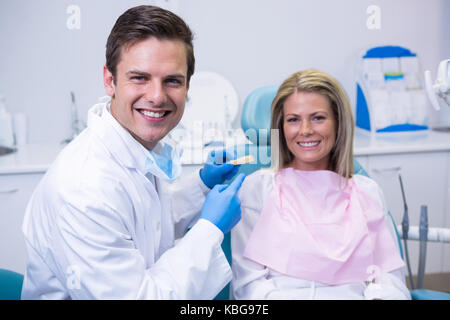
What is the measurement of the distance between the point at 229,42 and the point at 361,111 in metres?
0.77

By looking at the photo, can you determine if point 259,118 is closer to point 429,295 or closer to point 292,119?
point 292,119

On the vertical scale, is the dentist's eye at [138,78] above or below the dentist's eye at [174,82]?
above

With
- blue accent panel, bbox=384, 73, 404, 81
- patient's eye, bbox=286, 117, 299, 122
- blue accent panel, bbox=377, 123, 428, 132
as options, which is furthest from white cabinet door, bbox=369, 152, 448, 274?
patient's eye, bbox=286, 117, 299, 122

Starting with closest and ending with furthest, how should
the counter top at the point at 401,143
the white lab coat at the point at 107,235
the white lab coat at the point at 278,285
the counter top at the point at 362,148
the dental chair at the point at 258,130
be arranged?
the white lab coat at the point at 107,235 < the white lab coat at the point at 278,285 < the dental chair at the point at 258,130 < the counter top at the point at 362,148 < the counter top at the point at 401,143

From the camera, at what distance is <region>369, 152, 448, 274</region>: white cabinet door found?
200cm

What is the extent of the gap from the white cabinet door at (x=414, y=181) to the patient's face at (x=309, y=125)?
0.78 m

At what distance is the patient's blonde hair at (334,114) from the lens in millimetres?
1275

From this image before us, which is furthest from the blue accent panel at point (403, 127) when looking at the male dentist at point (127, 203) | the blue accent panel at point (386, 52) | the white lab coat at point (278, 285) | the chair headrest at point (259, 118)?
the male dentist at point (127, 203)

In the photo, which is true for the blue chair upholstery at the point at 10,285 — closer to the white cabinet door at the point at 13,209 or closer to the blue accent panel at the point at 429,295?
the white cabinet door at the point at 13,209

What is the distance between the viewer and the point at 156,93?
90 centimetres

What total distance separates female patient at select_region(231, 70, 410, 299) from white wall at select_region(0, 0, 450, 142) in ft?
2.93

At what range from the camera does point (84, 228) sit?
2.70 feet

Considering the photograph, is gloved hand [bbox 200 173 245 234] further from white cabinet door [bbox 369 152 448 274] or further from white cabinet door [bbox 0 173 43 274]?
white cabinet door [bbox 369 152 448 274]

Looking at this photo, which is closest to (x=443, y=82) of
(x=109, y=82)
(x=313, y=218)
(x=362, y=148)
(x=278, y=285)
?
(x=313, y=218)
